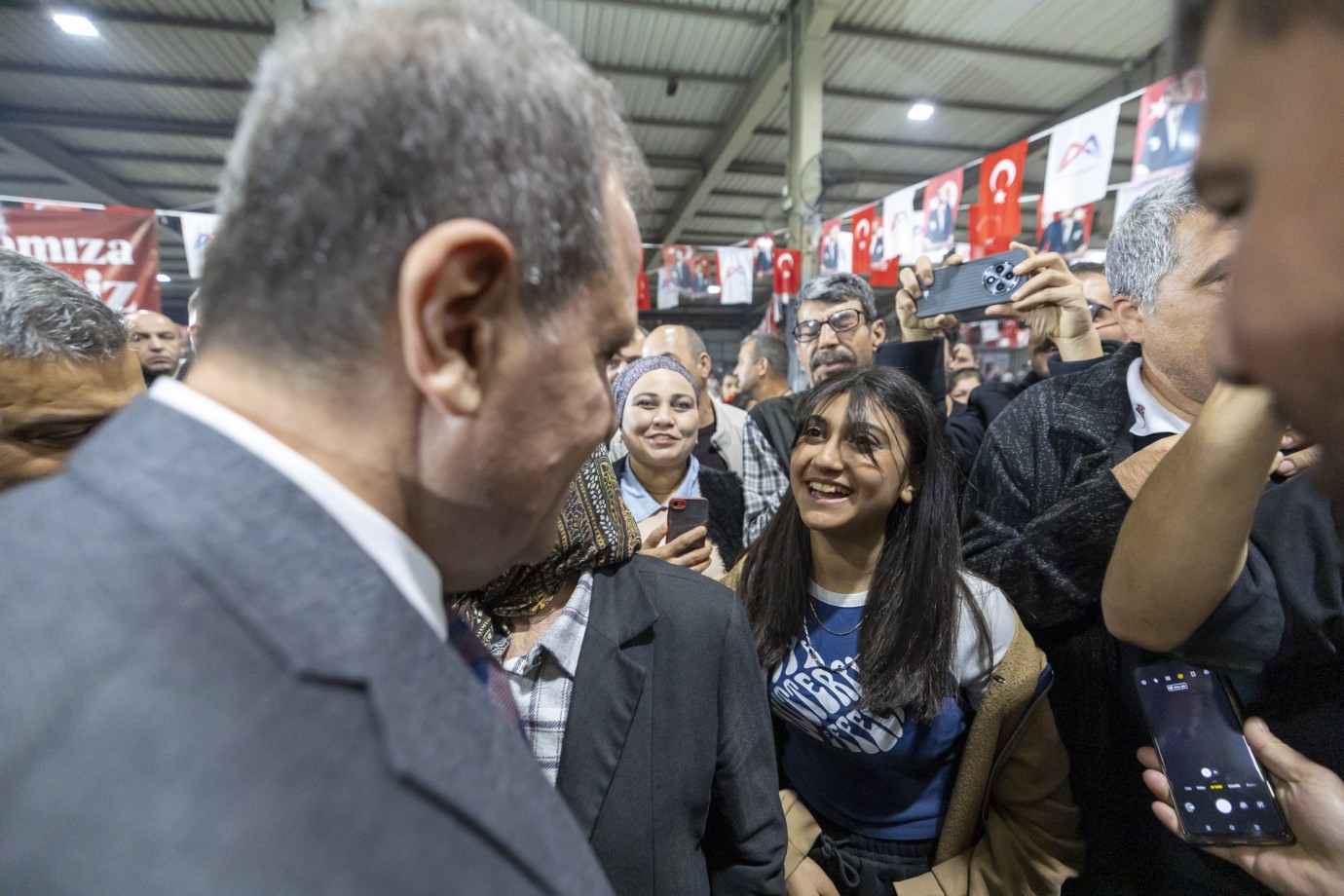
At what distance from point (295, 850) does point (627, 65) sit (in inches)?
327

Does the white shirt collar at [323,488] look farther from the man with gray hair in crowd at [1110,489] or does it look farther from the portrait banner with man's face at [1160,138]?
the portrait banner with man's face at [1160,138]

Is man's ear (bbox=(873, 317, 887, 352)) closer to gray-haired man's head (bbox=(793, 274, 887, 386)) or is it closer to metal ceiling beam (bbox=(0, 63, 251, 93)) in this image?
gray-haired man's head (bbox=(793, 274, 887, 386))

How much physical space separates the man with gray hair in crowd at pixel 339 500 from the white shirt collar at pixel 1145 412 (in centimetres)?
137

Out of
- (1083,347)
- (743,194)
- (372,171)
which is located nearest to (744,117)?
(743,194)

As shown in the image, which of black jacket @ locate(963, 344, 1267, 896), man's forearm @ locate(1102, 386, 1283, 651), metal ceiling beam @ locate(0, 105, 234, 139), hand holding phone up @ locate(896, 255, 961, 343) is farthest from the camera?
metal ceiling beam @ locate(0, 105, 234, 139)

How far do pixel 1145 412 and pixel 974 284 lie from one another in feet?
2.35

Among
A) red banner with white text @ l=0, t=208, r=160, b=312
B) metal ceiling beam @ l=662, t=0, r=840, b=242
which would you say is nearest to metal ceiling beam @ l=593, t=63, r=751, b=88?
metal ceiling beam @ l=662, t=0, r=840, b=242

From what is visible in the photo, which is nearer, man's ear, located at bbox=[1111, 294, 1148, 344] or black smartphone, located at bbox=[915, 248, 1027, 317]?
man's ear, located at bbox=[1111, 294, 1148, 344]

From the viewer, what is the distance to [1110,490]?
4.05 ft

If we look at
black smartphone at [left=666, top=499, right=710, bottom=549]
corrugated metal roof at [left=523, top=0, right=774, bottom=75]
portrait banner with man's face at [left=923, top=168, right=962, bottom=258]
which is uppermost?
corrugated metal roof at [left=523, top=0, right=774, bottom=75]

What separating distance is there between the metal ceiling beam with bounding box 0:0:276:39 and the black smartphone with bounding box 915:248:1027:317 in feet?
23.6

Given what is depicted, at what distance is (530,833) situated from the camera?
1.44ft

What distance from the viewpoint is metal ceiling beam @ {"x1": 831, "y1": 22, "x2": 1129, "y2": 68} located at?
656 centimetres

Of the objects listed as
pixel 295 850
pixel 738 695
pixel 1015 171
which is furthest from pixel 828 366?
pixel 1015 171
